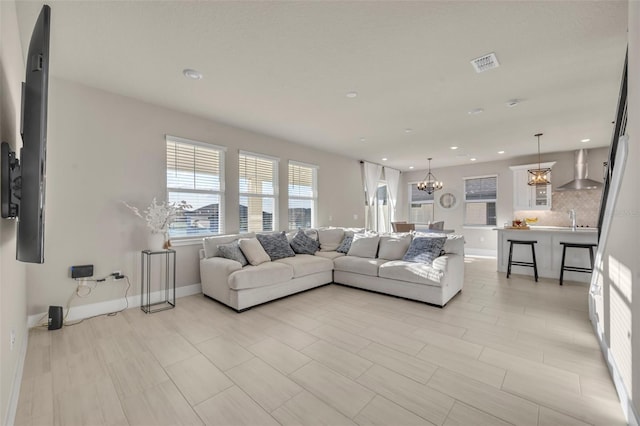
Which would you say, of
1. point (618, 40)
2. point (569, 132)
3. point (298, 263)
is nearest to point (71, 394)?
point (298, 263)

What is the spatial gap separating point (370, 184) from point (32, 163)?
7.28 metres

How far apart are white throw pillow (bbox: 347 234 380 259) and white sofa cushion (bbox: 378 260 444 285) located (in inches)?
21.2

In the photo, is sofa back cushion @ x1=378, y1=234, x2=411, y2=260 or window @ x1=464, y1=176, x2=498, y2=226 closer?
sofa back cushion @ x1=378, y1=234, x2=411, y2=260

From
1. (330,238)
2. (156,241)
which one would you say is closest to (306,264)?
(330,238)

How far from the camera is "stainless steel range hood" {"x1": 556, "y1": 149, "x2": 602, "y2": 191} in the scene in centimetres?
630

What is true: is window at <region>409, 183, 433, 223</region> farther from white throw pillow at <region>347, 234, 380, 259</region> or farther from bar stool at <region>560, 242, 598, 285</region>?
white throw pillow at <region>347, 234, 380, 259</region>

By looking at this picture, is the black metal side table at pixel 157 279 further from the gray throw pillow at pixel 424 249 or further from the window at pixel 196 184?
the gray throw pillow at pixel 424 249

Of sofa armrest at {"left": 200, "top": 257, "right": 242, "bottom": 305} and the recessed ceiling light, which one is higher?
the recessed ceiling light

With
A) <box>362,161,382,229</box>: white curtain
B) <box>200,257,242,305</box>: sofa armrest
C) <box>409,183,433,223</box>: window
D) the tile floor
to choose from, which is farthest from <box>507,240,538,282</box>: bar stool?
<box>200,257,242,305</box>: sofa armrest

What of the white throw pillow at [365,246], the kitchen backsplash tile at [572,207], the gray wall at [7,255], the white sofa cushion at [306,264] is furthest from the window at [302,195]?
the kitchen backsplash tile at [572,207]

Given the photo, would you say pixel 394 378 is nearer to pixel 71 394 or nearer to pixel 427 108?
pixel 71 394

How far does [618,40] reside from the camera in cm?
243

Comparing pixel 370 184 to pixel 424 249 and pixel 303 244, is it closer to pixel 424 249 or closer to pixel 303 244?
pixel 303 244

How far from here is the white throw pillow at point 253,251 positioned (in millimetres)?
3977
